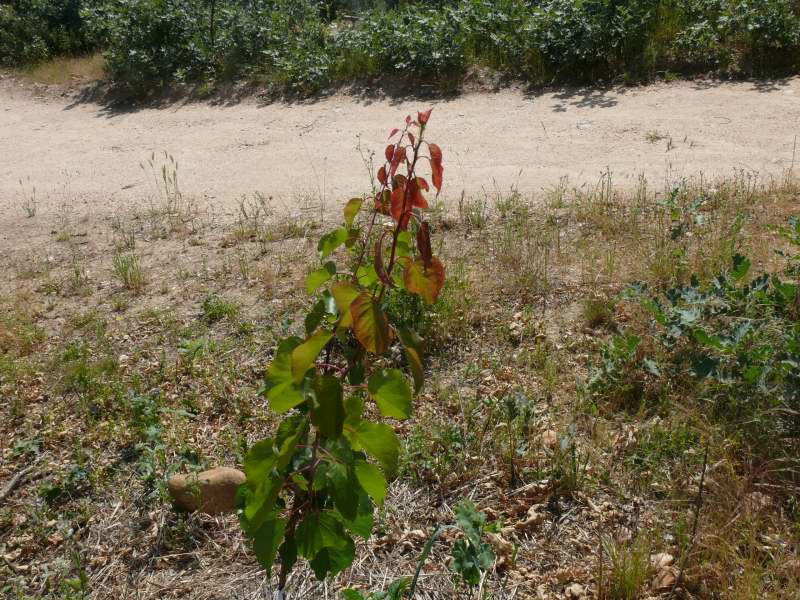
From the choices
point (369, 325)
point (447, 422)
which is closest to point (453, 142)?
point (447, 422)

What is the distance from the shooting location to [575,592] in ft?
8.23

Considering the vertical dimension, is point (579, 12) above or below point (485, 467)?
above

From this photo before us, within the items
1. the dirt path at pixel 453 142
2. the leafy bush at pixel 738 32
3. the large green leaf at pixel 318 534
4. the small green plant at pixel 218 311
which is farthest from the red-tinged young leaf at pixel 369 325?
the leafy bush at pixel 738 32

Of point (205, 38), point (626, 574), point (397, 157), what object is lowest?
point (626, 574)

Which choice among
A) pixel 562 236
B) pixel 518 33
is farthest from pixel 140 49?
pixel 562 236

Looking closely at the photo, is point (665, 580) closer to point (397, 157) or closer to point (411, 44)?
point (397, 157)

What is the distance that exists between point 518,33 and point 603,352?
20.9 ft

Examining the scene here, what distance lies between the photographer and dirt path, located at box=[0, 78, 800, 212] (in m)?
6.36

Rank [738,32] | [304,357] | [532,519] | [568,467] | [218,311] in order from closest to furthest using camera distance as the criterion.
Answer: [304,357]
[532,519]
[568,467]
[218,311]
[738,32]

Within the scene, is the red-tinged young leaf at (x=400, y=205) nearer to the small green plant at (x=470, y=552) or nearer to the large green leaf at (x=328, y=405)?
the large green leaf at (x=328, y=405)

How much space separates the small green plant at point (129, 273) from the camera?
16.2 ft

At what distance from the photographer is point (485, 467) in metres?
3.08

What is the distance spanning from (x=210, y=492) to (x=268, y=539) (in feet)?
4.20

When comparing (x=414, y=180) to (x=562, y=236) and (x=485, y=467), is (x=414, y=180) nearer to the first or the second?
(x=485, y=467)
